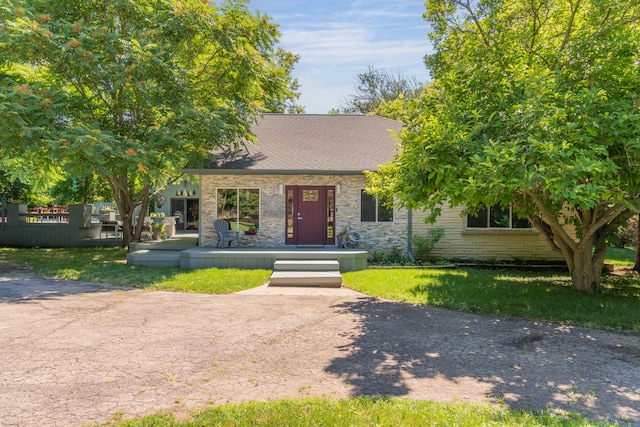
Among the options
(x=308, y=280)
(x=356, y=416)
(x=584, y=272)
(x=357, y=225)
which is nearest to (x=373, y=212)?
(x=357, y=225)

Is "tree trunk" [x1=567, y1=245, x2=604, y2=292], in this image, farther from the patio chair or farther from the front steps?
the patio chair

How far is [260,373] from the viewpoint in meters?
4.42

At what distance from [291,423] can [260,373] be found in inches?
47.4

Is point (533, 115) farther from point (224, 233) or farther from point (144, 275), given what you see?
point (224, 233)

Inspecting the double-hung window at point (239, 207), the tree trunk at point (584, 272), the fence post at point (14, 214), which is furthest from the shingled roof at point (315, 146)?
the fence post at point (14, 214)

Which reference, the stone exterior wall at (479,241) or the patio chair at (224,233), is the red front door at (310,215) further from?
the stone exterior wall at (479,241)

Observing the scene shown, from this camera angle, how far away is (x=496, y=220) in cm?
1352

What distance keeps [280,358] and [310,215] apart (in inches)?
344

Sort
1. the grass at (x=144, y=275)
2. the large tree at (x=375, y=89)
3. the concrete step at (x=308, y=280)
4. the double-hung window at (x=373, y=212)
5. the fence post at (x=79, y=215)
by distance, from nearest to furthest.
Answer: the grass at (x=144, y=275) < the concrete step at (x=308, y=280) < the double-hung window at (x=373, y=212) < the fence post at (x=79, y=215) < the large tree at (x=375, y=89)

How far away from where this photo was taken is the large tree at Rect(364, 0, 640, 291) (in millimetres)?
5773

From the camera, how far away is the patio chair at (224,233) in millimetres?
12748

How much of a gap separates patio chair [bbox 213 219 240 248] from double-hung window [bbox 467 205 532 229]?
24.6ft

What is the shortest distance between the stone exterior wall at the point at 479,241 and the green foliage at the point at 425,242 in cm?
23

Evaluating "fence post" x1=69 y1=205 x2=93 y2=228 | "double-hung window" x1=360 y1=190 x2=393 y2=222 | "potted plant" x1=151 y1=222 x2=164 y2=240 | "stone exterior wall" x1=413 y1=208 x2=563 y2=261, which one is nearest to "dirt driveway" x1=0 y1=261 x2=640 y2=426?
"double-hung window" x1=360 y1=190 x2=393 y2=222
